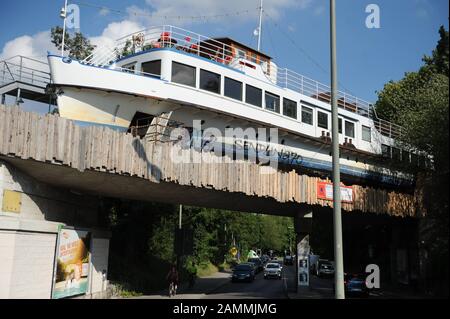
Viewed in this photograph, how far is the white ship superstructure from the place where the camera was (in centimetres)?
1922

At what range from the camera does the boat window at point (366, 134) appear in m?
32.2

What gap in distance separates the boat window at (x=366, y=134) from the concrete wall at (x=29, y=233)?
66.6 feet

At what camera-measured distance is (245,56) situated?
27234 millimetres

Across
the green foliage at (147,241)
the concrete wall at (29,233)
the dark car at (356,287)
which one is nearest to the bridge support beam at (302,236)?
the dark car at (356,287)

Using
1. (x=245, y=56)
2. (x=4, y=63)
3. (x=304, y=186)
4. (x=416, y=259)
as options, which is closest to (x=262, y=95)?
(x=245, y=56)

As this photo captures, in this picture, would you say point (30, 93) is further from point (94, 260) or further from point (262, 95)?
point (262, 95)

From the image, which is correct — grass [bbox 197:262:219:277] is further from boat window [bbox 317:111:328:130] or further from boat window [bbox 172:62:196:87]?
boat window [bbox 172:62:196:87]

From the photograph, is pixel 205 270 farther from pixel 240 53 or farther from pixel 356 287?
pixel 240 53

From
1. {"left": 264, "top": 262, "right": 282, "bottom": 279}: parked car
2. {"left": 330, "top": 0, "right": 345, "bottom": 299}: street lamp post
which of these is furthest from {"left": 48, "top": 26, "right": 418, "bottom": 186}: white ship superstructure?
{"left": 264, "top": 262, "right": 282, "bottom": 279}: parked car

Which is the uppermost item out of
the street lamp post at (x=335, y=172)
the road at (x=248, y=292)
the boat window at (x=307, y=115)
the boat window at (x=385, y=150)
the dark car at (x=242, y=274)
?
the boat window at (x=307, y=115)

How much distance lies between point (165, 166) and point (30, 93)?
830 cm

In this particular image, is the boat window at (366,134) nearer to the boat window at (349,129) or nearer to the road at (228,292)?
the boat window at (349,129)

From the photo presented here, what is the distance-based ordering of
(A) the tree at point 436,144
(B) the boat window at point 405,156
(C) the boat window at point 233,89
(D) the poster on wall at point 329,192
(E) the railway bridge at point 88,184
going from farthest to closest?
(B) the boat window at point 405,156 → (C) the boat window at point 233,89 → (D) the poster on wall at point 329,192 → (E) the railway bridge at point 88,184 → (A) the tree at point 436,144
